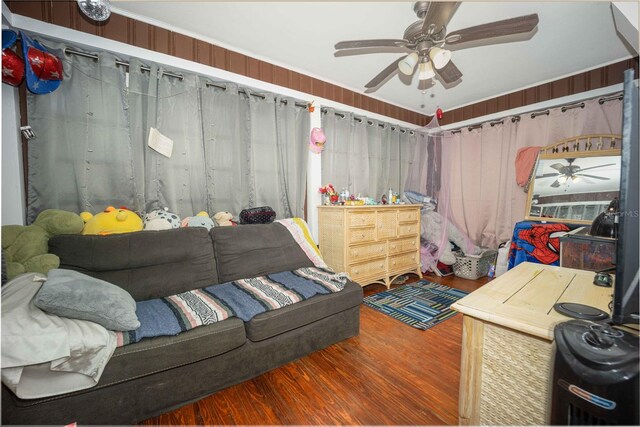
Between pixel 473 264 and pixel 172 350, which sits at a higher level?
pixel 172 350

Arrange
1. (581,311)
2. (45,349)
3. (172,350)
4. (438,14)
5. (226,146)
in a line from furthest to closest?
(226,146) → (438,14) → (172,350) → (45,349) → (581,311)

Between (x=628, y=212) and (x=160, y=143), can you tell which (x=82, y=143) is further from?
(x=628, y=212)

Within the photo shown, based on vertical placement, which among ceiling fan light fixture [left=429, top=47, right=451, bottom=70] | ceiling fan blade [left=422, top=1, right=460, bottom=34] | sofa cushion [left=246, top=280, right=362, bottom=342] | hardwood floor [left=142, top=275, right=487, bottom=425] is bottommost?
hardwood floor [left=142, top=275, right=487, bottom=425]

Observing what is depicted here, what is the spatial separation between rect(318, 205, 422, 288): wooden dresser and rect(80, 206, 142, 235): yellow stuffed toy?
187 centimetres

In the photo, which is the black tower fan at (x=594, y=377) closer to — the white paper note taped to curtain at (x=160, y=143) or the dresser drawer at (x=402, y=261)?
the dresser drawer at (x=402, y=261)

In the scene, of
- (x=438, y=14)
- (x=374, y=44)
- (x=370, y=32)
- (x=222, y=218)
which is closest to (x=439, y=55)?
(x=438, y=14)

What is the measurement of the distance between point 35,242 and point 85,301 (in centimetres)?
72

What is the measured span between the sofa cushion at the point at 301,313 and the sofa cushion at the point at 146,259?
67 centimetres

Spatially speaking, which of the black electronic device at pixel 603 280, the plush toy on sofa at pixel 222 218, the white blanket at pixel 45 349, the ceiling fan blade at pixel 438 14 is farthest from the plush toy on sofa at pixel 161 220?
the black electronic device at pixel 603 280

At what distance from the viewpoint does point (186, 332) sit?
Answer: 1.41 meters

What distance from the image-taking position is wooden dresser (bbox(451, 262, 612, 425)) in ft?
3.00

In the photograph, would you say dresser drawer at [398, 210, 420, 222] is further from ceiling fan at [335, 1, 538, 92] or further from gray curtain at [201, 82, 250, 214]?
gray curtain at [201, 82, 250, 214]

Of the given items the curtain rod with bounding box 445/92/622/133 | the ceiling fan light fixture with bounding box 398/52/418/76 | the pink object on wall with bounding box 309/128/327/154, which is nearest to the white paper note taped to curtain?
the pink object on wall with bounding box 309/128/327/154

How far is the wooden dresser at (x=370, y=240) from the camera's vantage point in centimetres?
Answer: 285
